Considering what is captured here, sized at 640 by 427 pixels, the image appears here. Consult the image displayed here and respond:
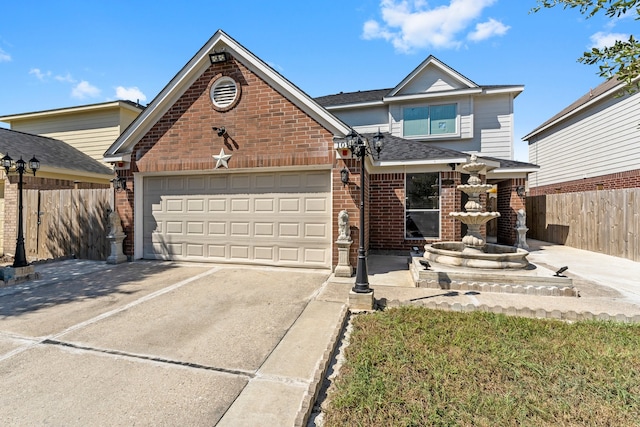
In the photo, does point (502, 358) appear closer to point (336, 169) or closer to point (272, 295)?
point (272, 295)

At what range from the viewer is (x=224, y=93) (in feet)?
26.8

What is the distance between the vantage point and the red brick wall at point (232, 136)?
7600 millimetres

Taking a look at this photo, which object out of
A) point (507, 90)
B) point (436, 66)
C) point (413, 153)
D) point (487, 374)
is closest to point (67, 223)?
point (413, 153)

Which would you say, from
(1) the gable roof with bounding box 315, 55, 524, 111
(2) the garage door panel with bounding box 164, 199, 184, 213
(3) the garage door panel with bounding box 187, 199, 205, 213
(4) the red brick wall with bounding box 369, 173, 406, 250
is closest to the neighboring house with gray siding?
Result: (1) the gable roof with bounding box 315, 55, 524, 111

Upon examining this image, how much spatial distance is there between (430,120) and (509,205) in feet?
19.1

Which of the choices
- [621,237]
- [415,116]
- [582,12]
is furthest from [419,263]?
[415,116]

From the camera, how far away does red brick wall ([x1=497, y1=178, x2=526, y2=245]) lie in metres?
12.0

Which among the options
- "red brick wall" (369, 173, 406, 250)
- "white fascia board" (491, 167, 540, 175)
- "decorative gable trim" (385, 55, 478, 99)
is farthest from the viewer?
"decorative gable trim" (385, 55, 478, 99)

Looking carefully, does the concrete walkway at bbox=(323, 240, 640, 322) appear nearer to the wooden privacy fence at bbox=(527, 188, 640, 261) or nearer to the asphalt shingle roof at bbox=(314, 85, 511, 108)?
the wooden privacy fence at bbox=(527, 188, 640, 261)

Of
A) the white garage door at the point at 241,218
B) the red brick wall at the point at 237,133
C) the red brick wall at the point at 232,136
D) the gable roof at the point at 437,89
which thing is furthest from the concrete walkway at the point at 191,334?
the gable roof at the point at 437,89

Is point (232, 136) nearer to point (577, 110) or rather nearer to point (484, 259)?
point (484, 259)

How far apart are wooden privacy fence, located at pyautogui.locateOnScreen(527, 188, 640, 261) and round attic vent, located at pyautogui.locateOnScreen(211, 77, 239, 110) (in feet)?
41.0

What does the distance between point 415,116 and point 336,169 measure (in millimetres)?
10016

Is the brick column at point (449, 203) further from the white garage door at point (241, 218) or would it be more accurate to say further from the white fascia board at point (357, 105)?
the white fascia board at point (357, 105)
